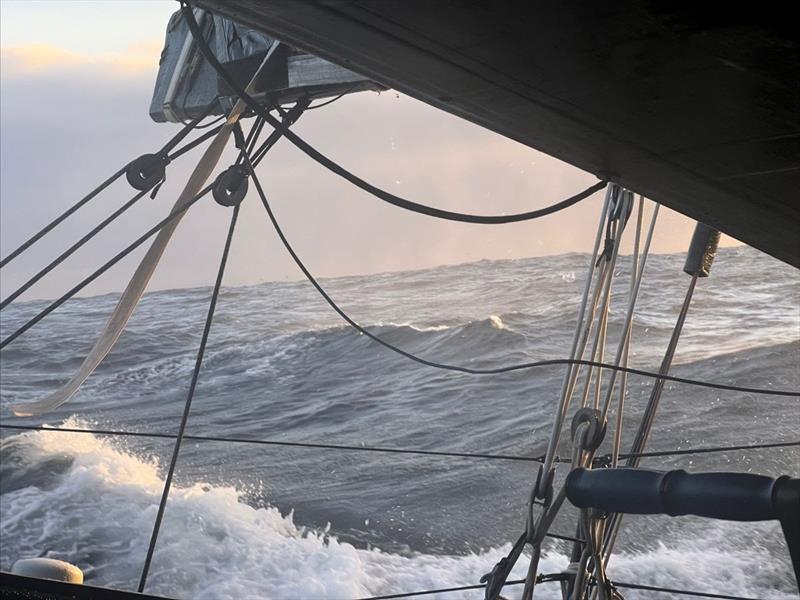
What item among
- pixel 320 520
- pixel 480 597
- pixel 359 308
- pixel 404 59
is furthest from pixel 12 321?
pixel 404 59

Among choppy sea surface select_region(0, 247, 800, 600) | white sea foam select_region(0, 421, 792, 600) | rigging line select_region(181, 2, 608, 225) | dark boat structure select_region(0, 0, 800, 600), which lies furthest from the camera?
choppy sea surface select_region(0, 247, 800, 600)

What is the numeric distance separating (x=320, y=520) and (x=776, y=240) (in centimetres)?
608

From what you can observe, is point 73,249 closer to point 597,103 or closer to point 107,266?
point 107,266

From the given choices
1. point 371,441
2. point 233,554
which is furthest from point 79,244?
point 371,441

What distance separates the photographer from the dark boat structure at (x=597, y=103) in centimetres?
136

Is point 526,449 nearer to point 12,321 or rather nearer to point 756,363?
point 756,363

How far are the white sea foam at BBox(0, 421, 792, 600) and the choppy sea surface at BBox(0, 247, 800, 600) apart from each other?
21mm

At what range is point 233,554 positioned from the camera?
789 cm

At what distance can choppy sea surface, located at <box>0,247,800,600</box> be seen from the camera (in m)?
7.38

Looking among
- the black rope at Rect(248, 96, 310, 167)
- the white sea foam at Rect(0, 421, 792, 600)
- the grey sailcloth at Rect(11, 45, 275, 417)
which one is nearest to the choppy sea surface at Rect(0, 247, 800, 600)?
the white sea foam at Rect(0, 421, 792, 600)

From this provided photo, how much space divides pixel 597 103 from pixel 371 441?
859 centimetres

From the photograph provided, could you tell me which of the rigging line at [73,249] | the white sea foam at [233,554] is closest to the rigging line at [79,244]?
the rigging line at [73,249]

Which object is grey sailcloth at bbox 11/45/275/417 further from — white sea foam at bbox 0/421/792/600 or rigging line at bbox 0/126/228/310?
white sea foam at bbox 0/421/792/600

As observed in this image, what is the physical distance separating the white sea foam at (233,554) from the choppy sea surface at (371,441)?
0.02 metres
